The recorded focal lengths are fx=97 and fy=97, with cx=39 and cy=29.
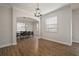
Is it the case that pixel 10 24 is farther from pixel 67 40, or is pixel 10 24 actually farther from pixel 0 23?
pixel 67 40

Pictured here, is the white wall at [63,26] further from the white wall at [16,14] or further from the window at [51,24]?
the white wall at [16,14]

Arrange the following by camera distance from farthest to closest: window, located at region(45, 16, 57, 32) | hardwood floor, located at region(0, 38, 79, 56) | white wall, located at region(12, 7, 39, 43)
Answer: window, located at region(45, 16, 57, 32), white wall, located at region(12, 7, 39, 43), hardwood floor, located at region(0, 38, 79, 56)

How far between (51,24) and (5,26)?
4022 millimetres

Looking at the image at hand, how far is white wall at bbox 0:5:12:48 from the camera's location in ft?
17.4

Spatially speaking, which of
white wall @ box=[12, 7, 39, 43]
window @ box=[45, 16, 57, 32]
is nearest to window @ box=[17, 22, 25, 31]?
window @ box=[45, 16, 57, 32]

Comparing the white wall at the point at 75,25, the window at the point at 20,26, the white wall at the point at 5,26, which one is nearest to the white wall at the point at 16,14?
the white wall at the point at 5,26

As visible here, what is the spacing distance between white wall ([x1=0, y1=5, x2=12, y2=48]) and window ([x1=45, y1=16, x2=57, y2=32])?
3.43 metres

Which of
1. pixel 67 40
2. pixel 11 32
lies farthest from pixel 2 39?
pixel 67 40

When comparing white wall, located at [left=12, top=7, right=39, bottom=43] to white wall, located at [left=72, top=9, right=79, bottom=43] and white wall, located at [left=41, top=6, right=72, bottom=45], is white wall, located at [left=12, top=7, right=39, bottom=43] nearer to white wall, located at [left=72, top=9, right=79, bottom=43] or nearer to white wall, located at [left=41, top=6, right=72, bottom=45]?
white wall, located at [left=41, top=6, right=72, bottom=45]

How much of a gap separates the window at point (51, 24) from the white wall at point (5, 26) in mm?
3432

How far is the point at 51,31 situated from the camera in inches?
322

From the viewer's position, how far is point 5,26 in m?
5.60

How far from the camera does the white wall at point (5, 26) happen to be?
5316mm

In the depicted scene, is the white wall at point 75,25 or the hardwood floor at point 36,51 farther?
the white wall at point 75,25
